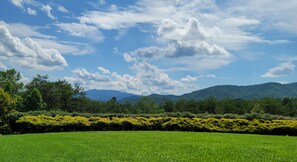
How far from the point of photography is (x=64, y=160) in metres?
14.3

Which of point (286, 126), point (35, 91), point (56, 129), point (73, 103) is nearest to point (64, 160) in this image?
point (56, 129)

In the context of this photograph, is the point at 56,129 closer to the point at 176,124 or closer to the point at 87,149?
the point at 176,124

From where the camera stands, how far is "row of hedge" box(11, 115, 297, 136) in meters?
28.6

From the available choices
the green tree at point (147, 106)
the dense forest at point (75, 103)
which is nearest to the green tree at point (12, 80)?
the dense forest at point (75, 103)

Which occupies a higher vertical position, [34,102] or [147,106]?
[147,106]

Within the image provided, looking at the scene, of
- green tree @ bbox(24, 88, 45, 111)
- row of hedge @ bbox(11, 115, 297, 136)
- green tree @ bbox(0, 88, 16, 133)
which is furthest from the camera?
green tree @ bbox(24, 88, 45, 111)

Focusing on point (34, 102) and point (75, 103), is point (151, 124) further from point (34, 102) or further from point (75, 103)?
point (75, 103)

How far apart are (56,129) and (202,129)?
1248 cm

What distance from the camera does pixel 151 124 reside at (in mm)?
32188

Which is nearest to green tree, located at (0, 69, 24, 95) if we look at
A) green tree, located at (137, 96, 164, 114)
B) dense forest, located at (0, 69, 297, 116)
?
dense forest, located at (0, 69, 297, 116)

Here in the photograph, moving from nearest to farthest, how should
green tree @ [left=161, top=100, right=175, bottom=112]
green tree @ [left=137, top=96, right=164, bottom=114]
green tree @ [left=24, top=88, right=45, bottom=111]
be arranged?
green tree @ [left=24, top=88, right=45, bottom=111], green tree @ [left=137, top=96, right=164, bottom=114], green tree @ [left=161, top=100, right=175, bottom=112]

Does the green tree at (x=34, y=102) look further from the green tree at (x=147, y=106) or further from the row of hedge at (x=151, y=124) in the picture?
the row of hedge at (x=151, y=124)

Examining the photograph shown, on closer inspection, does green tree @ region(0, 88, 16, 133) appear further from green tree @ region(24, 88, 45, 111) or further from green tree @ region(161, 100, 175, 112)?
green tree @ region(161, 100, 175, 112)

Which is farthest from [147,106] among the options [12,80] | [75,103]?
[12,80]
